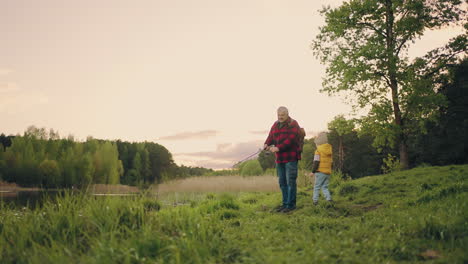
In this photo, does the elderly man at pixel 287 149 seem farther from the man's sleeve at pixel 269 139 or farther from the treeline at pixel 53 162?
the treeline at pixel 53 162

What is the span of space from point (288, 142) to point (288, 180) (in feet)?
3.00

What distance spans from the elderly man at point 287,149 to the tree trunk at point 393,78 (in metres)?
10.7

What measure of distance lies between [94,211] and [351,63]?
15184 mm

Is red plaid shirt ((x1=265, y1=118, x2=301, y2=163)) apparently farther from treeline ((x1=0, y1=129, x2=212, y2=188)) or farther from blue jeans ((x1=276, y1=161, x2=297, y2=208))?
treeline ((x1=0, y1=129, x2=212, y2=188))

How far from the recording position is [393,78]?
16953 mm

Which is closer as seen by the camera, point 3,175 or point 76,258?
point 76,258

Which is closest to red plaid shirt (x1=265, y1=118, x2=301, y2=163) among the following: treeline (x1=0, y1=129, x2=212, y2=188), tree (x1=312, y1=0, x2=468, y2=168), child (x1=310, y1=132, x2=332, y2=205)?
child (x1=310, y1=132, x2=332, y2=205)

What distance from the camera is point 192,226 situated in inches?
187

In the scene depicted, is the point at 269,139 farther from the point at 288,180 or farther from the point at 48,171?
the point at 48,171

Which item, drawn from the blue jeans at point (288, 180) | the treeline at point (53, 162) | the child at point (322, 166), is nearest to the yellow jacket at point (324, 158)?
the child at point (322, 166)

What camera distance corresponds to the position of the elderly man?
7.71m

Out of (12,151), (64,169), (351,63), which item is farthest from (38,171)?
(351,63)

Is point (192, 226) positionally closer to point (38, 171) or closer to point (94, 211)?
point (94, 211)

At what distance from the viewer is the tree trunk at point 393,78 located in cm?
1619
